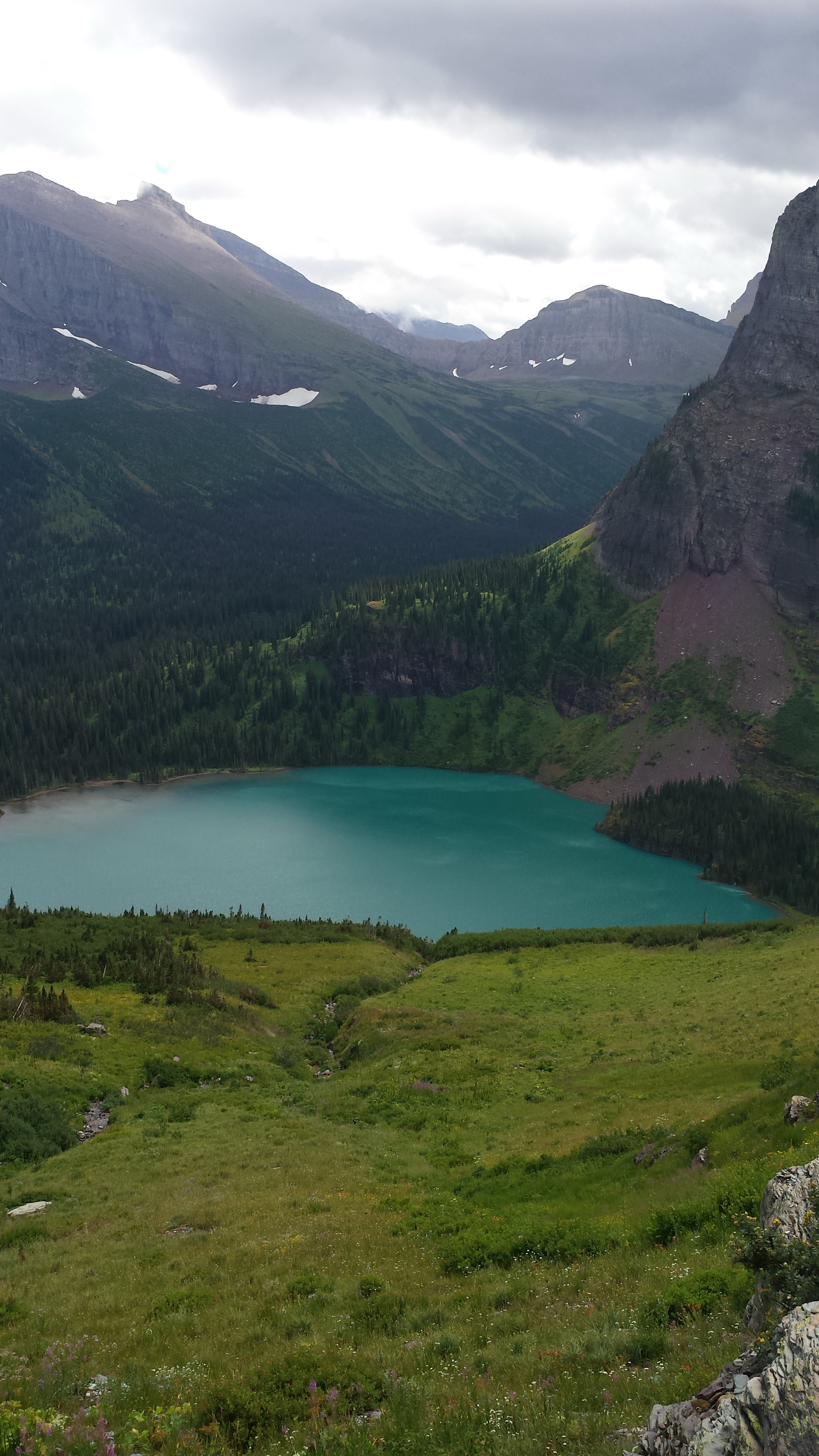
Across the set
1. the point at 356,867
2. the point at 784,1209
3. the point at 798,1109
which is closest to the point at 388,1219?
the point at 798,1109

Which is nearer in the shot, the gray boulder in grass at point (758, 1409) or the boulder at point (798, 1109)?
the gray boulder in grass at point (758, 1409)

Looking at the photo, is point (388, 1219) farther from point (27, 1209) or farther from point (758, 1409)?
point (758, 1409)

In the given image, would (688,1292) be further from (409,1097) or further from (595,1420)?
(409,1097)

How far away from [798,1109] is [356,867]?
13690 centimetres

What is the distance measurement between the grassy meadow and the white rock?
0.49m

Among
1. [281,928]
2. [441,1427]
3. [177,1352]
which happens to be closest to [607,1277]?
[441,1427]

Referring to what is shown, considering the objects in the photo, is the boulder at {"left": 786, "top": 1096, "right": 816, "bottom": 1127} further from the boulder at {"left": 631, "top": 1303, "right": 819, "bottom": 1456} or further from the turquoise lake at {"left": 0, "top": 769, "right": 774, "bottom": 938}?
the turquoise lake at {"left": 0, "top": 769, "right": 774, "bottom": 938}

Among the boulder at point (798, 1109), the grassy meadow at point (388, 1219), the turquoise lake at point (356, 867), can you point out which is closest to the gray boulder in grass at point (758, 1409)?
the grassy meadow at point (388, 1219)

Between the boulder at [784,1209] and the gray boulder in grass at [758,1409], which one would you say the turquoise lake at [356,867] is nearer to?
the boulder at [784,1209]

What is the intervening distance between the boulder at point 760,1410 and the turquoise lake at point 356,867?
120075 millimetres

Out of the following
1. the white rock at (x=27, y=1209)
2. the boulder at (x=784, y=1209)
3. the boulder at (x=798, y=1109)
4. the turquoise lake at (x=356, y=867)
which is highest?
the boulder at (x=784, y=1209)

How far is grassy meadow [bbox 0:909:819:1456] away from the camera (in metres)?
15.5

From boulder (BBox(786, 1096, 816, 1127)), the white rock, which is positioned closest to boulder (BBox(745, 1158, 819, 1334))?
boulder (BBox(786, 1096, 816, 1127))

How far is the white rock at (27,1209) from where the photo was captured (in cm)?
3078
